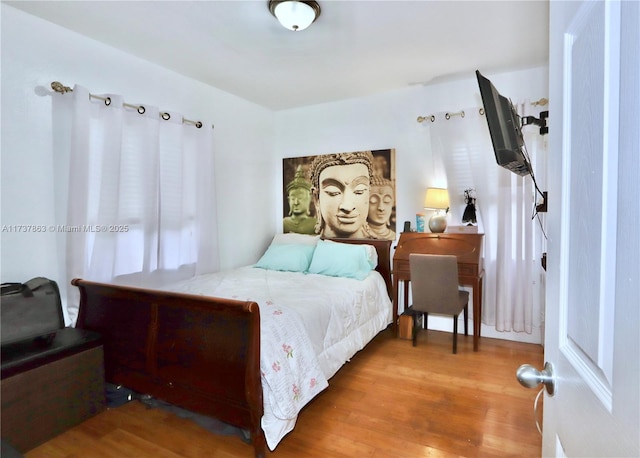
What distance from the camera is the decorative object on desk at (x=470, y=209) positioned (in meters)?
3.35

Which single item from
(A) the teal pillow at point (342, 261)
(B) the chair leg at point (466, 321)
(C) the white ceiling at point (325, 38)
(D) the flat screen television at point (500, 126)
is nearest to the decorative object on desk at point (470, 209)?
(B) the chair leg at point (466, 321)

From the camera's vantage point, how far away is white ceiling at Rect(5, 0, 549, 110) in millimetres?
2199

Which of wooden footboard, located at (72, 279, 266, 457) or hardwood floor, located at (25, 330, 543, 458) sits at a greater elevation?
wooden footboard, located at (72, 279, 266, 457)

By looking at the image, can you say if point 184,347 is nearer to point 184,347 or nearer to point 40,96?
point 184,347

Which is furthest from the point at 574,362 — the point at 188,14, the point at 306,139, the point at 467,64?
the point at 306,139

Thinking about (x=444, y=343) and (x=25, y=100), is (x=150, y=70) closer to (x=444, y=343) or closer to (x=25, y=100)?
(x=25, y=100)

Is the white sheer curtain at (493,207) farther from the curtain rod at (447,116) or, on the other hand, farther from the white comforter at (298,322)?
the white comforter at (298,322)

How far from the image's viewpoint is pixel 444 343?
3.33 meters

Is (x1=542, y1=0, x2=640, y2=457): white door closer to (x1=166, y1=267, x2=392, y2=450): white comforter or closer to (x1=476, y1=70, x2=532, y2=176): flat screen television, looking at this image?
(x1=476, y1=70, x2=532, y2=176): flat screen television

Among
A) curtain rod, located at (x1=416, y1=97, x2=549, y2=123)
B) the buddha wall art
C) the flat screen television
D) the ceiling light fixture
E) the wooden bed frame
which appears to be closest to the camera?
the flat screen television

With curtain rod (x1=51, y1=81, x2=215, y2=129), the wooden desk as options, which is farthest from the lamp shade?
curtain rod (x1=51, y1=81, x2=215, y2=129)

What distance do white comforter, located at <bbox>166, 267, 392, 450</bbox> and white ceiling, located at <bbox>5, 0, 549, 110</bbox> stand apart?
187cm

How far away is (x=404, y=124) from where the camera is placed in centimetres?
376

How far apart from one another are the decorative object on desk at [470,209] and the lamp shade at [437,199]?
0.19 metres
